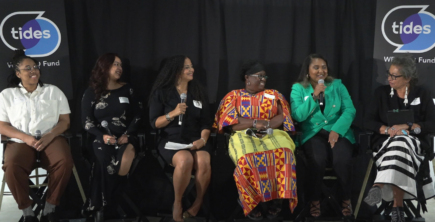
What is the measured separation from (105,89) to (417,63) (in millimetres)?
3035

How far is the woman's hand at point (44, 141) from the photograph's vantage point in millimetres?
4121

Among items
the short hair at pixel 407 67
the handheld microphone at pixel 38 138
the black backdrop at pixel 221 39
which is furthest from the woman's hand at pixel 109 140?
the short hair at pixel 407 67

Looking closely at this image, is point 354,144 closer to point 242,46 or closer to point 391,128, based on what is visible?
point 391,128

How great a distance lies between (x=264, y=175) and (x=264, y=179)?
0.11 feet

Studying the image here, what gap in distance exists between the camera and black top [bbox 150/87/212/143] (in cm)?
438

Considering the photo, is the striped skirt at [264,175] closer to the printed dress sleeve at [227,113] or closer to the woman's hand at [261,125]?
the woman's hand at [261,125]

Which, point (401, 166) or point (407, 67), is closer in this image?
point (401, 166)

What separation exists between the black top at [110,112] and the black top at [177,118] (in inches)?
9.3

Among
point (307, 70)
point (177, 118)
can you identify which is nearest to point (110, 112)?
point (177, 118)

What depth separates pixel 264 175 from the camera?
3988mm

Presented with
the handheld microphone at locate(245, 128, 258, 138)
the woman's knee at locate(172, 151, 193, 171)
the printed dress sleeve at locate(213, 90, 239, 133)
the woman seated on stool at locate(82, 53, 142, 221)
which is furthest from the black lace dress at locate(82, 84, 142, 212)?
the handheld microphone at locate(245, 128, 258, 138)

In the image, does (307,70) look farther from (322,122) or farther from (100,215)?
(100,215)

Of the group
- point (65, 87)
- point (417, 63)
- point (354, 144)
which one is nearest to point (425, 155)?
point (354, 144)

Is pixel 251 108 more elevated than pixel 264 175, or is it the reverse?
pixel 251 108
